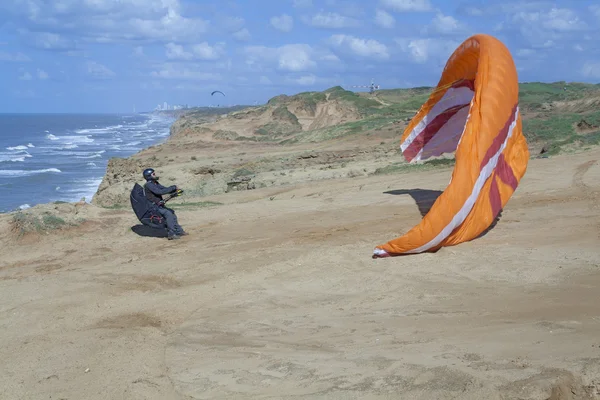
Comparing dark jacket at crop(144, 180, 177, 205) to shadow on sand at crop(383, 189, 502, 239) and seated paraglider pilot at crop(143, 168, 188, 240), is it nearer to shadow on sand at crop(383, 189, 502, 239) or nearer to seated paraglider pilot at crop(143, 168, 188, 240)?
seated paraglider pilot at crop(143, 168, 188, 240)

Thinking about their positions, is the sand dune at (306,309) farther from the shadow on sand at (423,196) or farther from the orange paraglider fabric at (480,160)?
the orange paraglider fabric at (480,160)

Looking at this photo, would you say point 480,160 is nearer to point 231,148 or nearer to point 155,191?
point 155,191

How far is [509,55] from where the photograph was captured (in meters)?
11.0

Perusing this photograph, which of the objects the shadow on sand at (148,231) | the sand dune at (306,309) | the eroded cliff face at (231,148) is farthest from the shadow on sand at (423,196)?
the eroded cliff face at (231,148)

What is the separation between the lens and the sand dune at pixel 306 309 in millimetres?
5836

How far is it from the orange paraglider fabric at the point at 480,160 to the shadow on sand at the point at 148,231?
4675 mm

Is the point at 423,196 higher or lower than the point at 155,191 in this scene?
lower

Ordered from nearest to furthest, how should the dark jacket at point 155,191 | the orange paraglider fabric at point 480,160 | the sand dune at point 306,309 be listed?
the sand dune at point 306,309
the orange paraglider fabric at point 480,160
the dark jacket at point 155,191

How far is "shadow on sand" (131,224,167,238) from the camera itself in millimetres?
12547

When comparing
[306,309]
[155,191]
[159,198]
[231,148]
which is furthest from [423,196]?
[231,148]

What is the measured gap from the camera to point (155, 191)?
12.1 meters

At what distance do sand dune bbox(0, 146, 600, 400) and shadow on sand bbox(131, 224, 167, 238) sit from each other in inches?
9.1

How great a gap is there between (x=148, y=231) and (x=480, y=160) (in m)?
6.74

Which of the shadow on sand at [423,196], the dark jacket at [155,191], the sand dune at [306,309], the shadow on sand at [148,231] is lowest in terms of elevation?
the sand dune at [306,309]
